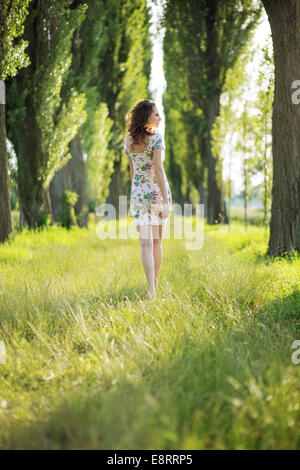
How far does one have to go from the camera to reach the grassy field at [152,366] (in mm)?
1374

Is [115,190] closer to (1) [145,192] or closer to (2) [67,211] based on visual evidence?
(2) [67,211]

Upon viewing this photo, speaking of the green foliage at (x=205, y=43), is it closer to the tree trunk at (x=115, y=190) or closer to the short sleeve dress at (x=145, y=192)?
the tree trunk at (x=115, y=190)

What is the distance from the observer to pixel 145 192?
3.54m

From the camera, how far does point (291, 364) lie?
1.90 metres

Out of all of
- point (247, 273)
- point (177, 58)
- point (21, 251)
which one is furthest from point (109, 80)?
point (247, 273)

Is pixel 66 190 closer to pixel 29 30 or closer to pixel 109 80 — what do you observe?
pixel 29 30

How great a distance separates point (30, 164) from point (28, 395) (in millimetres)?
7427

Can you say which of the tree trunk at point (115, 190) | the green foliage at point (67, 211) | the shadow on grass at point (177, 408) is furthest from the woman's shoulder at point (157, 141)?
the tree trunk at point (115, 190)

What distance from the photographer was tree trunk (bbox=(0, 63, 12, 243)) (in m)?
5.59
